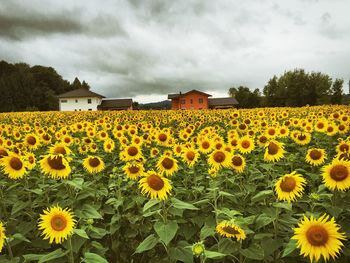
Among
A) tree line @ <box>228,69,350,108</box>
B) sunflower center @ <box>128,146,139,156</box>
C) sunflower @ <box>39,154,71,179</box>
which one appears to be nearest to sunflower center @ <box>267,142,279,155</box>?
sunflower center @ <box>128,146,139,156</box>

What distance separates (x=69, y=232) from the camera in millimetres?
3102

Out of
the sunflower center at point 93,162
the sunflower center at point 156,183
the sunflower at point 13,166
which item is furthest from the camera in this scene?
the sunflower center at point 93,162

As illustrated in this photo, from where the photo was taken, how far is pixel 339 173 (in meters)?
3.79

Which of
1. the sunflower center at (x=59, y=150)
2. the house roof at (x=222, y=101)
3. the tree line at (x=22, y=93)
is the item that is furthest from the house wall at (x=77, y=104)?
the sunflower center at (x=59, y=150)

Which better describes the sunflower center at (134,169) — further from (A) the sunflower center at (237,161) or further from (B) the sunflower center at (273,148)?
(B) the sunflower center at (273,148)

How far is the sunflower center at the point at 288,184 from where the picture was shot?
3699 mm

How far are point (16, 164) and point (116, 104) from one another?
283 feet

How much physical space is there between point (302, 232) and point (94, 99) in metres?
91.8

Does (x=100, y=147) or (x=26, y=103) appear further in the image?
(x=26, y=103)

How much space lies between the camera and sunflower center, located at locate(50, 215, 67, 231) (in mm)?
3127

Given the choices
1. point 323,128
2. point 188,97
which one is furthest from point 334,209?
point 188,97

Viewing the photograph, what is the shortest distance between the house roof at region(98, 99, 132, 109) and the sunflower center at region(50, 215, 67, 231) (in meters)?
86.0

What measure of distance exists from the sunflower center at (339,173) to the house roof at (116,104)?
281ft

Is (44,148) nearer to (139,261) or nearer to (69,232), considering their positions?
(139,261)
